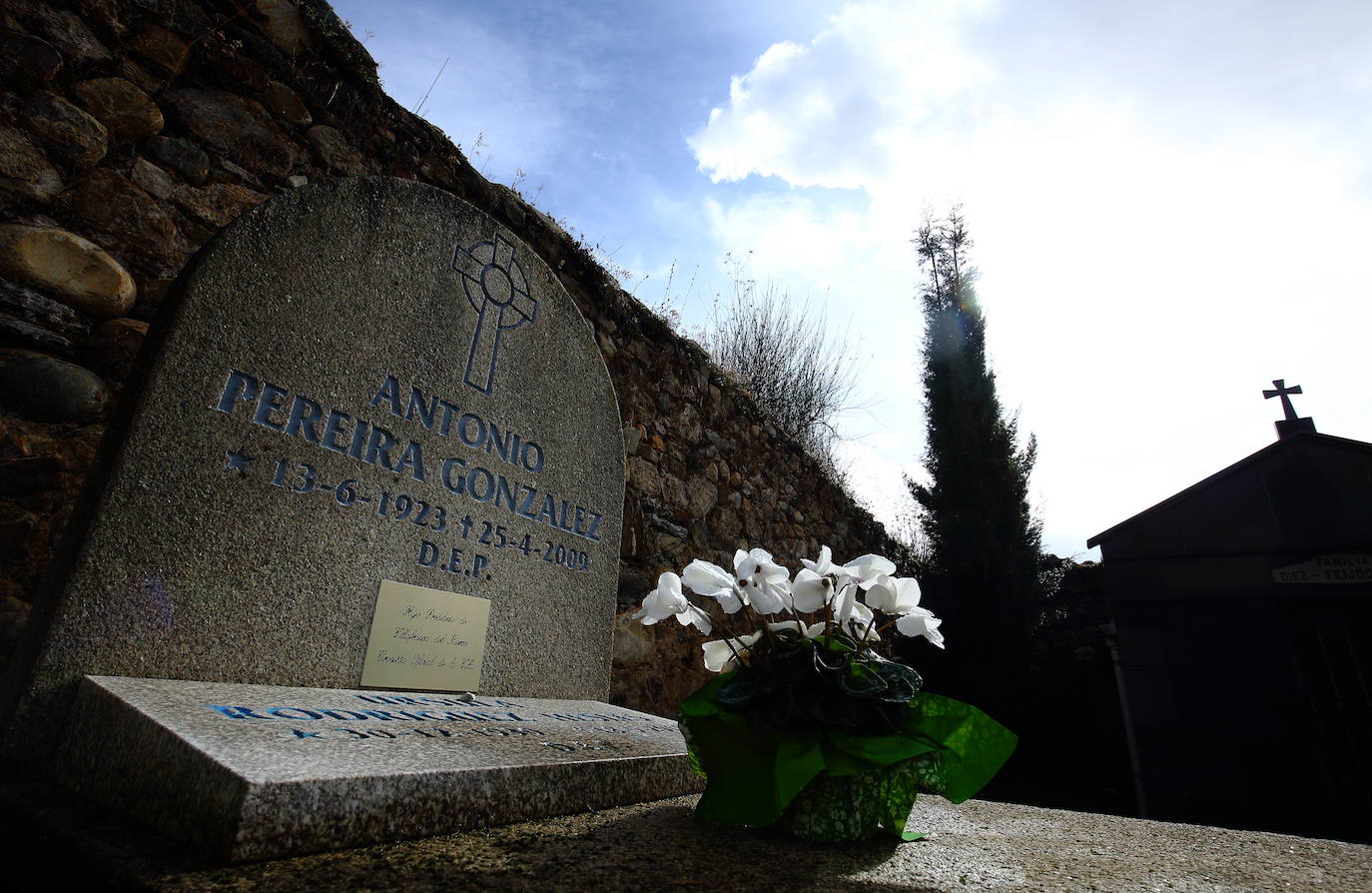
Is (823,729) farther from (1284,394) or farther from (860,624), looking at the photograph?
(1284,394)

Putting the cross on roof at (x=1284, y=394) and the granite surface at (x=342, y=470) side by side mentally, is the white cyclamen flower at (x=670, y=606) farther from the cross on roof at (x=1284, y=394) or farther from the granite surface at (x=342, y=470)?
the cross on roof at (x=1284, y=394)

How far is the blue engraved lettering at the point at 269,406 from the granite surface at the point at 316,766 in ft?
1.90

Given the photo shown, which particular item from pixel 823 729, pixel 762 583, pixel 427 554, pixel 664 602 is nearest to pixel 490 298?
pixel 427 554

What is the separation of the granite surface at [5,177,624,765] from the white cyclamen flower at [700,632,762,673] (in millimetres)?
855

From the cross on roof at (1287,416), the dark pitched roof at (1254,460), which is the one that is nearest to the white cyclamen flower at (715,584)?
the dark pitched roof at (1254,460)

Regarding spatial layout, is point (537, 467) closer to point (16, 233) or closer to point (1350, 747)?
point (16, 233)

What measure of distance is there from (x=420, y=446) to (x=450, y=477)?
13 cm

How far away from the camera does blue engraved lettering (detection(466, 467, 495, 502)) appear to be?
1967 millimetres

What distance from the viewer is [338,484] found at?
1.66m

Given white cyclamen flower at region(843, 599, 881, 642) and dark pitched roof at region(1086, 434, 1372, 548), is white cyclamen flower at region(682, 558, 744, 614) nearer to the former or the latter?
white cyclamen flower at region(843, 599, 881, 642)

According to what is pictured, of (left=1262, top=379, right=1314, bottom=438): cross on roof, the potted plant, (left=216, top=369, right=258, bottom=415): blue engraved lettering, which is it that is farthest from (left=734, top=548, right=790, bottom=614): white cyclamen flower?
(left=1262, top=379, right=1314, bottom=438): cross on roof

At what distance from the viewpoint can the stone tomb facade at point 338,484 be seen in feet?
4.21

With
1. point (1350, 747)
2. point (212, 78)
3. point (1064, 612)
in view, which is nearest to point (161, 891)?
point (212, 78)

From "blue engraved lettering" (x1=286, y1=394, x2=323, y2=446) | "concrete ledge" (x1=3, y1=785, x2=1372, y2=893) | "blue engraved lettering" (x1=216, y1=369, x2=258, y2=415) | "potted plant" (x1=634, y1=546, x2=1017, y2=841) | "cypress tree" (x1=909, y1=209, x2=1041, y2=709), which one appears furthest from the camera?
"cypress tree" (x1=909, y1=209, x2=1041, y2=709)
